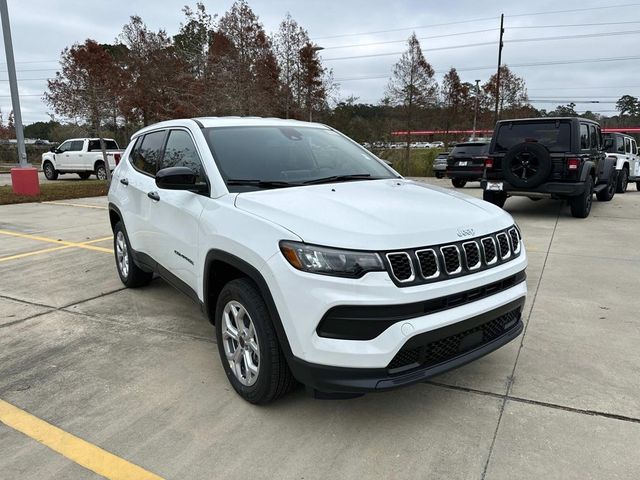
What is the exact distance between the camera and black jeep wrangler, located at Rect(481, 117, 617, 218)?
9117mm

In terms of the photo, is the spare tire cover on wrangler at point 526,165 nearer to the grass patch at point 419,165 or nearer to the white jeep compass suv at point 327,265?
the white jeep compass suv at point 327,265

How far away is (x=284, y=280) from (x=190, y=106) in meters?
20.1

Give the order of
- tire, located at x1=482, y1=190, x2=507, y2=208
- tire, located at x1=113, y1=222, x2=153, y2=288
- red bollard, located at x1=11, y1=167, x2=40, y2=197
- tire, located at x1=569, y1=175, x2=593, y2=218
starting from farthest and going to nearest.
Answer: red bollard, located at x1=11, y1=167, x2=40, y2=197
tire, located at x1=482, y1=190, x2=507, y2=208
tire, located at x1=569, y1=175, x2=593, y2=218
tire, located at x1=113, y1=222, x2=153, y2=288

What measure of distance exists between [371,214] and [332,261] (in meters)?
0.45

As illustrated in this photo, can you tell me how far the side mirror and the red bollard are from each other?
516 inches

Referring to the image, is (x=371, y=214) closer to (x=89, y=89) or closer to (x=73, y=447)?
(x=73, y=447)

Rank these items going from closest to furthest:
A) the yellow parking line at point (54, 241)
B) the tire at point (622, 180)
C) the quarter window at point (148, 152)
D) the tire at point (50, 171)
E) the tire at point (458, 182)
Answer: the quarter window at point (148, 152) → the yellow parking line at point (54, 241) → the tire at point (622, 180) → the tire at point (458, 182) → the tire at point (50, 171)

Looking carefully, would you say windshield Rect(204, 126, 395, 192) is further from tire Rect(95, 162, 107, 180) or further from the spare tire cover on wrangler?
tire Rect(95, 162, 107, 180)

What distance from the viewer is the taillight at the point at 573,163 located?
357 inches

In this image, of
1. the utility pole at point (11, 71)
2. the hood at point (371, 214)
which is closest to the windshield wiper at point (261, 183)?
the hood at point (371, 214)

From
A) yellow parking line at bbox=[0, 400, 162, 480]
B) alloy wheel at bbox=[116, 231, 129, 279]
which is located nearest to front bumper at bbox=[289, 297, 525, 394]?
yellow parking line at bbox=[0, 400, 162, 480]

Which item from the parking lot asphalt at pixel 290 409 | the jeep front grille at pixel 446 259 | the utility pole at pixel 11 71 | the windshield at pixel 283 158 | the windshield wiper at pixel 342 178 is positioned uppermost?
the utility pole at pixel 11 71

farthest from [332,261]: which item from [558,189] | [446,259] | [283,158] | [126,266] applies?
[558,189]

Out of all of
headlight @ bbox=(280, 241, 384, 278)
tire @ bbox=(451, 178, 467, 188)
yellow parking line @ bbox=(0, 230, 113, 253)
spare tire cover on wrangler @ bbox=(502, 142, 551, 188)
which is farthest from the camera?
tire @ bbox=(451, 178, 467, 188)
